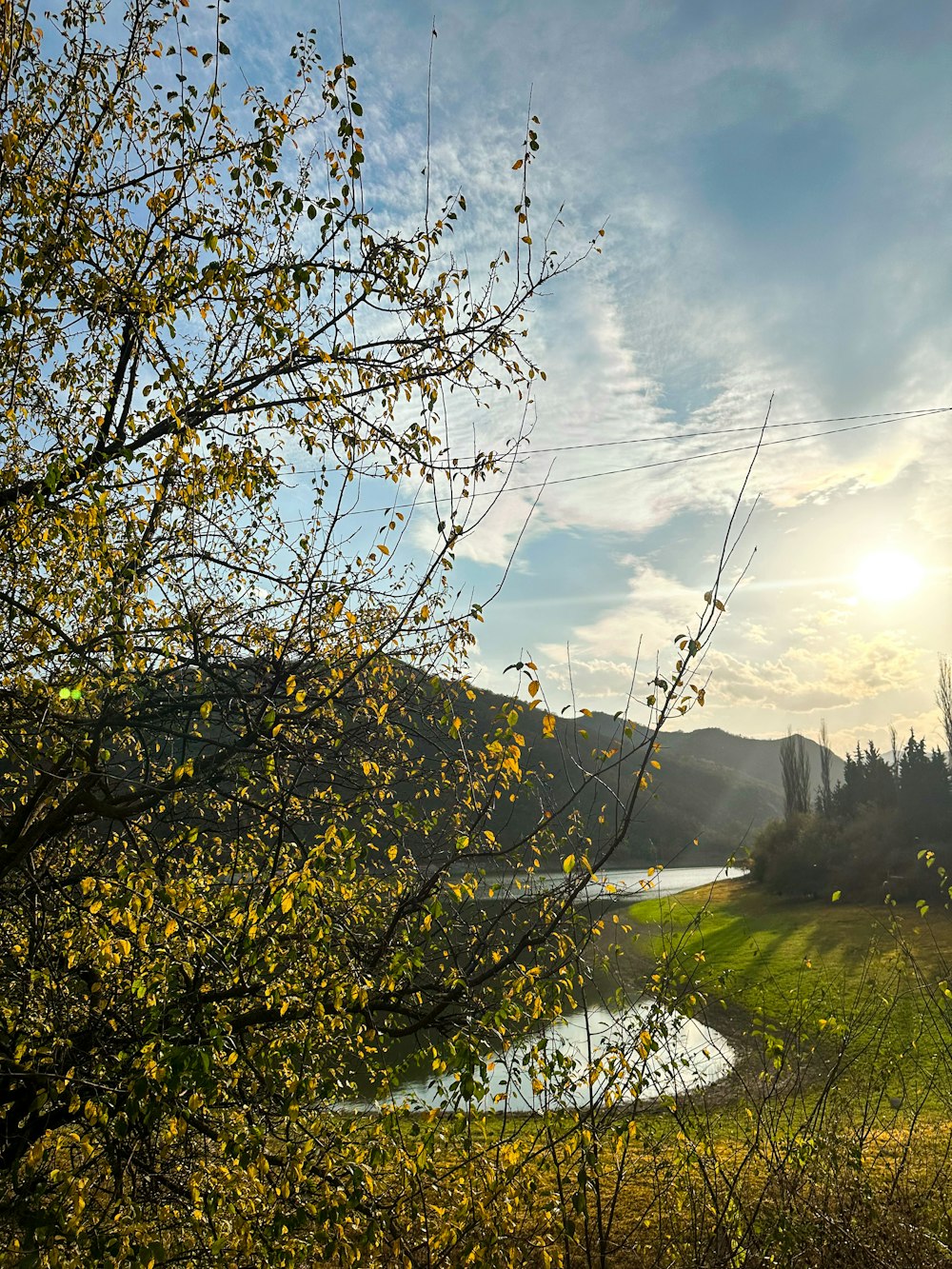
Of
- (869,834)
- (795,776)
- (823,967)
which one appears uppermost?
(795,776)

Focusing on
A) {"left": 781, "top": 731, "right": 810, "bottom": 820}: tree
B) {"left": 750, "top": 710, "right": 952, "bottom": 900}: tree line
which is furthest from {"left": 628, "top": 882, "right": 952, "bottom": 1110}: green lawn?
{"left": 781, "top": 731, "right": 810, "bottom": 820}: tree

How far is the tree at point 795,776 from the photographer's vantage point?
6506cm

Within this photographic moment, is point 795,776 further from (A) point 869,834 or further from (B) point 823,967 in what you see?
(B) point 823,967

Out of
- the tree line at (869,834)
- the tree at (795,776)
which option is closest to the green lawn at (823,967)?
the tree line at (869,834)

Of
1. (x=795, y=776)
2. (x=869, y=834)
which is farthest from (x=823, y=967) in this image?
(x=795, y=776)

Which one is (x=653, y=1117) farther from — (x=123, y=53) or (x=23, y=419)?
(x=123, y=53)

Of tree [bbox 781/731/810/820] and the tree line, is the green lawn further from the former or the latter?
tree [bbox 781/731/810/820]

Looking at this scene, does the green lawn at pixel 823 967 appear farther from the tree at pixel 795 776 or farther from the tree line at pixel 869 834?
the tree at pixel 795 776

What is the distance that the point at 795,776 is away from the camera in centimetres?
6762

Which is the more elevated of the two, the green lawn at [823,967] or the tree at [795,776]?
the tree at [795,776]

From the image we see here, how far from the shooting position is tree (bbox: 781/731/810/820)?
65.1 meters

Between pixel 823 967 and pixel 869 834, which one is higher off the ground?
pixel 869 834

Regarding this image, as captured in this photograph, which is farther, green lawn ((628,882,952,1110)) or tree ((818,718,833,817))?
tree ((818,718,833,817))

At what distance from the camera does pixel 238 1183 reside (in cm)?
407
